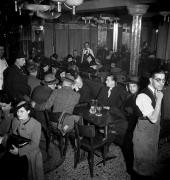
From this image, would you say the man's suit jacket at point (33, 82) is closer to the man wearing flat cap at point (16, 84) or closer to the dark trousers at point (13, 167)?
the man wearing flat cap at point (16, 84)

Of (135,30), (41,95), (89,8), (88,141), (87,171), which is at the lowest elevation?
(87,171)

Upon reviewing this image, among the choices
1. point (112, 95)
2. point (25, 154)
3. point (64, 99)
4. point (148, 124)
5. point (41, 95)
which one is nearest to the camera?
point (148, 124)

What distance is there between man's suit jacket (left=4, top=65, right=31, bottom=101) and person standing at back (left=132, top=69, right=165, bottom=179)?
3.01 meters

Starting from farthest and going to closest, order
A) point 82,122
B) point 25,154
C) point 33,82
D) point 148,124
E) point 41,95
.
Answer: point 33,82 → point 41,95 → point 82,122 → point 25,154 → point 148,124

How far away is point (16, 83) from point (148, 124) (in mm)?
3243

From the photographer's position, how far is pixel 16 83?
5.03 metres

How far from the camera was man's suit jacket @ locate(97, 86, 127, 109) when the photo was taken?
498 cm

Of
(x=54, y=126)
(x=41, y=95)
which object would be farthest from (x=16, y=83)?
(x=54, y=126)

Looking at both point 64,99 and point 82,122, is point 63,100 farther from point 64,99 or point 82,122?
point 82,122

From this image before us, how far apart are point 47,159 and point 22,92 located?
1.67m

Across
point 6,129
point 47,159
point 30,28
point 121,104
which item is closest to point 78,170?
point 47,159

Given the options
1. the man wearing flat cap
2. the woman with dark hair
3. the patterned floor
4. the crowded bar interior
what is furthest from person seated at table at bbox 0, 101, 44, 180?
the man wearing flat cap

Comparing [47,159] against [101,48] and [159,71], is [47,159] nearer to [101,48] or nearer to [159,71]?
[159,71]

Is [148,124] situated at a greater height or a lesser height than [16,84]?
lesser
